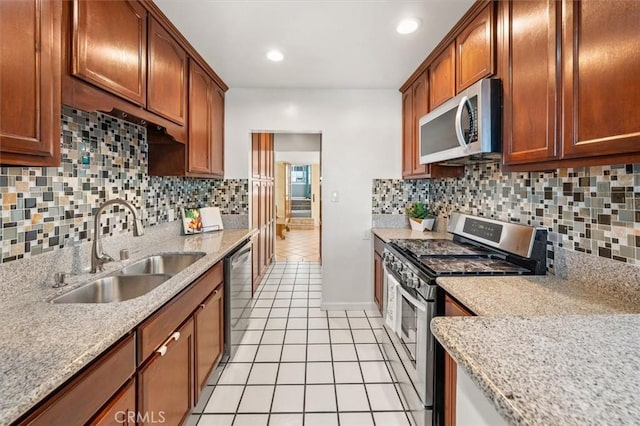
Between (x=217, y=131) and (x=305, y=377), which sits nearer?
(x=305, y=377)

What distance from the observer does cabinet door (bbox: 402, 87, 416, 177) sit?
3.05m

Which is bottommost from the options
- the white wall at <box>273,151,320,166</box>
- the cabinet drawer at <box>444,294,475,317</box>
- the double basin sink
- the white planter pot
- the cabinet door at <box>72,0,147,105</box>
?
the cabinet drawer at <box>444,294,475,317</box>

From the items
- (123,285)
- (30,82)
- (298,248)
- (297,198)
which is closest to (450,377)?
(123,285)

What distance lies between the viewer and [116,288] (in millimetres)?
1631

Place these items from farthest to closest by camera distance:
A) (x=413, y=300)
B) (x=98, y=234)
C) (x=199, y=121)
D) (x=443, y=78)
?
1. (x=199, y=121)
2. (x=443, y=78)
3. (x=413, y=300)
4. (x=98, y=234)

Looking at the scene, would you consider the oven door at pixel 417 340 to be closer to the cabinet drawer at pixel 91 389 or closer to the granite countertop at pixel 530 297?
the granite countertop at pixel 530 297

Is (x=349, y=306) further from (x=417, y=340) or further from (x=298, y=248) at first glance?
(x=298, y=248)

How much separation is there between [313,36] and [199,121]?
1.18m

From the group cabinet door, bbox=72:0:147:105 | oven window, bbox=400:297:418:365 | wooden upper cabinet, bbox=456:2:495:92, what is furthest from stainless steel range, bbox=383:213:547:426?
cabinet door, bbox=72:0:147:105

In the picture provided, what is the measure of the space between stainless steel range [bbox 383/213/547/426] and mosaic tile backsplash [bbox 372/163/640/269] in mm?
120

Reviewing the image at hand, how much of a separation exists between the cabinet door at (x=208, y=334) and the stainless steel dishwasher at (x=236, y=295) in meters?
0.07

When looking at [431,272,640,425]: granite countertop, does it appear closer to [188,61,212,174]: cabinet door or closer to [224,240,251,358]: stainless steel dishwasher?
[224,240,251,358]: stainless steel dishwasher

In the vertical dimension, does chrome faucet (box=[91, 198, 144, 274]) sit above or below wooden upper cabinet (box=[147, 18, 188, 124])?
below

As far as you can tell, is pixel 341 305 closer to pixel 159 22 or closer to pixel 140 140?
pixel 140 140
